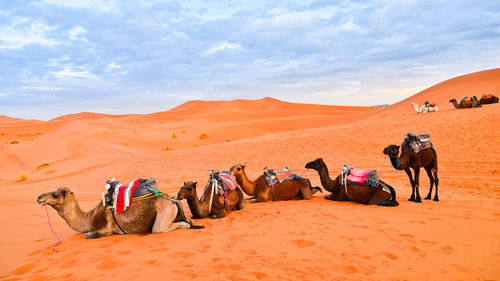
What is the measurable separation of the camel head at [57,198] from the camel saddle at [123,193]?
2.19 ft

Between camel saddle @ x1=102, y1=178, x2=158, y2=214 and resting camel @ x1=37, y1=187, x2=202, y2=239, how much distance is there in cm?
13

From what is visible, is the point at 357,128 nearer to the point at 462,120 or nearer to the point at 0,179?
the point at 462,120

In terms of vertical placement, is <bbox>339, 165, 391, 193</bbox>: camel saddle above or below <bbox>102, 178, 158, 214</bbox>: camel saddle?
below

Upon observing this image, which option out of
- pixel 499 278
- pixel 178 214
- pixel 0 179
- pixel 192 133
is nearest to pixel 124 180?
pixel 0 179

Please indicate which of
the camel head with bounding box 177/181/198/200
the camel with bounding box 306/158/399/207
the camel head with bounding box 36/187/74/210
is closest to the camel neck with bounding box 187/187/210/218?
the camel head with bounding box 177/181/198/200

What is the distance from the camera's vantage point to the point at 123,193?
5.66 m

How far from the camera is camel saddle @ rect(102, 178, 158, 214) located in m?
5.61

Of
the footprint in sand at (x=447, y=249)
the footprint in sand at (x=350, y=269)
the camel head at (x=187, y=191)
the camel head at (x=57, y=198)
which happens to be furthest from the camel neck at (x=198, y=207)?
the footprint in sand at (x=447, y=249)

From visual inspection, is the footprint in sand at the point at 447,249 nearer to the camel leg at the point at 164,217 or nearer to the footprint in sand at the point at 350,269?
the footprint in sand at the point at 350,269

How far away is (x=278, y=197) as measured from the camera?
8.87 metres

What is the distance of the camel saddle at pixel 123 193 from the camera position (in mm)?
5613

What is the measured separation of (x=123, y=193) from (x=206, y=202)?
1.97 metres

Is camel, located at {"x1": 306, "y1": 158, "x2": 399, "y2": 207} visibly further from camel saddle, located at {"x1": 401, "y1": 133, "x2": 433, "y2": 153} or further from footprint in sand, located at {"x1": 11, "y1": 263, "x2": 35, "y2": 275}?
footprint in sand, located at {"x1": 11, "y1": 263, "x2": 35, "y2": 275}

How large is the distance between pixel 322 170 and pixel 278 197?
1.52m
